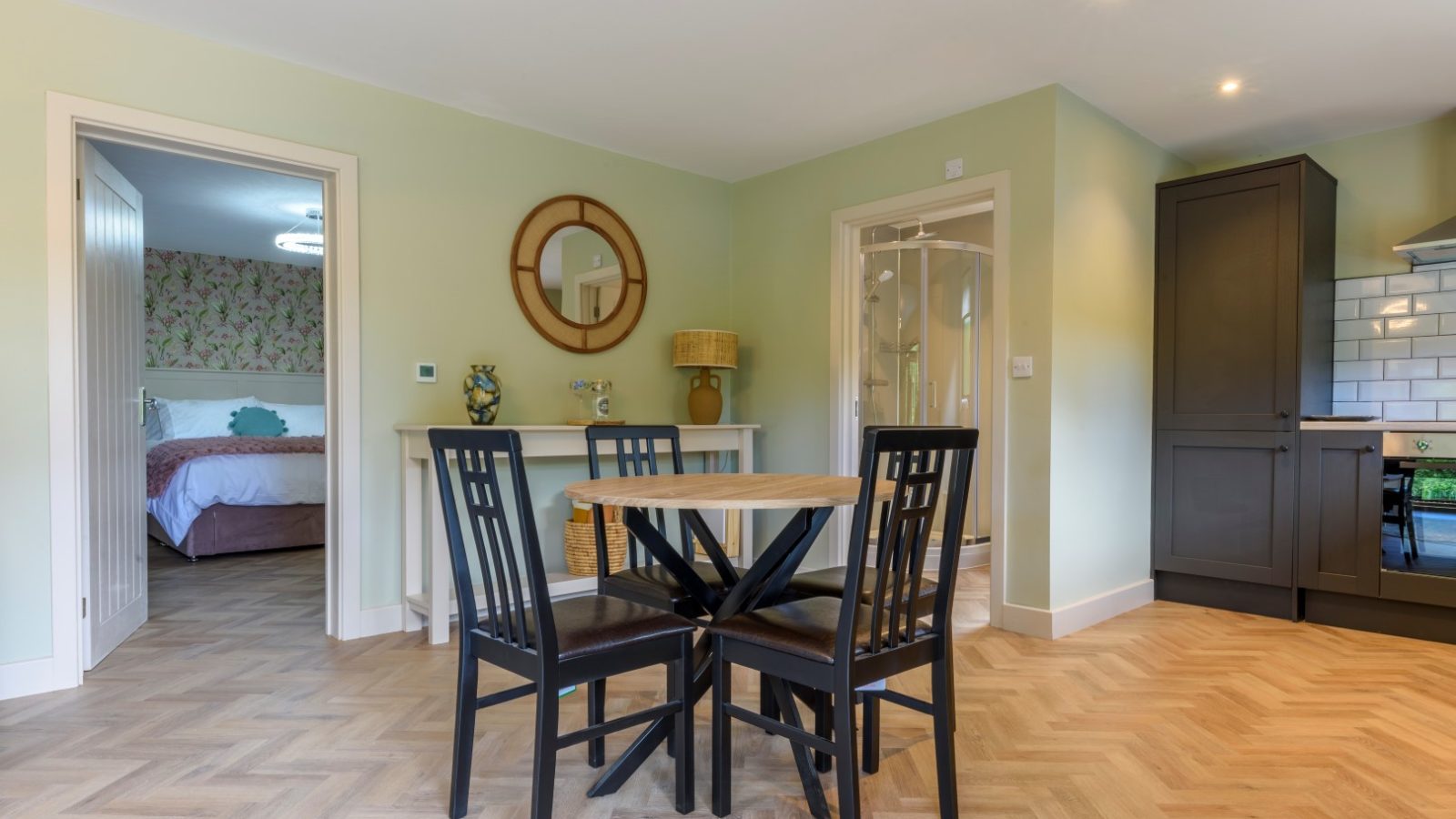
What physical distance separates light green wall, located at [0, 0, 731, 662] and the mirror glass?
0.68 ft

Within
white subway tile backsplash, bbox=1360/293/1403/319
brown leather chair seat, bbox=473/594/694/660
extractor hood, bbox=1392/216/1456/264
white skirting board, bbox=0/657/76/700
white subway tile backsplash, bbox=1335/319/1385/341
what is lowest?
white skirting board, bbox=0/657/76/700

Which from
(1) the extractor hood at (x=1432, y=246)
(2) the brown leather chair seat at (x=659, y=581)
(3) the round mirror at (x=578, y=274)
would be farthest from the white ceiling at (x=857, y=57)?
(2) the brown leather chair seat at (x=659, y=581)

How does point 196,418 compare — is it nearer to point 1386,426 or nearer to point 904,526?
point 904,526

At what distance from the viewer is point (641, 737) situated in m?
1.96

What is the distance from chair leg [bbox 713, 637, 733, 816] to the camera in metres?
1.74

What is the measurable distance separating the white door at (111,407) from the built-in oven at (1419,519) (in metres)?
5.14

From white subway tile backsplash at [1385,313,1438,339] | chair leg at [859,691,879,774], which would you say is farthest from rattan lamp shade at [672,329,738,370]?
white subway tile backsplash at [1385,313,1438,339]

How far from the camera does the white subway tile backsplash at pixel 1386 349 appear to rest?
3771 millimetres

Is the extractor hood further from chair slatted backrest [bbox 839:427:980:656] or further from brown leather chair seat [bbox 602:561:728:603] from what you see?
brown leather chair seat [bbox 602:561:728:603]

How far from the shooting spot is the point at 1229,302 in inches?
148

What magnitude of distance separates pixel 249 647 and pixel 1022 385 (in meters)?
3.42

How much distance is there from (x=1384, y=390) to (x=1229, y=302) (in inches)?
35.3

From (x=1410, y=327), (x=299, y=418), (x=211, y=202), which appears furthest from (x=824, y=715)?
(x=299, y=418)

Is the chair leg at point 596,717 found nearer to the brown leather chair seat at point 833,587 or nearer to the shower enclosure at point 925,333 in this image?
the brown leather chair seat at point 833,587
